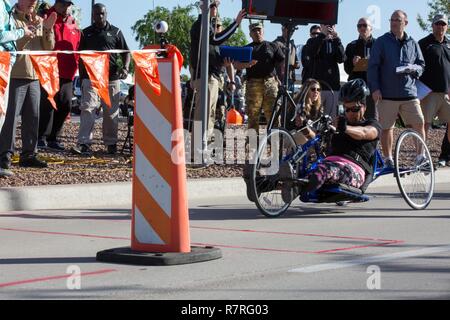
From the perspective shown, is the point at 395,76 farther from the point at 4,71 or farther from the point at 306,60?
the point at 4,71

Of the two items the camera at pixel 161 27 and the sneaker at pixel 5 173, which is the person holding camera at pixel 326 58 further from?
the camera at pixel 161 27

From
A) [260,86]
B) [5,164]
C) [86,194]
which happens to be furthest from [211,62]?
[86,194]

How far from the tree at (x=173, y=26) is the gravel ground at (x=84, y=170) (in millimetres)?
54768

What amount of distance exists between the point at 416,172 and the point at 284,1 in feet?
10.2

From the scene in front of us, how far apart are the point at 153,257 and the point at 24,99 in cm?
571

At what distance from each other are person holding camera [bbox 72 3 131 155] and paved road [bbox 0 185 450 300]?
412cm

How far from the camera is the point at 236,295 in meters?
6.20

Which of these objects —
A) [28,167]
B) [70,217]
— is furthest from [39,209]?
[28,167]

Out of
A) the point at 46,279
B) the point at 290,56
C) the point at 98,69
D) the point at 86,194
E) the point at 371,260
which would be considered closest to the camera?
the point at 46,279

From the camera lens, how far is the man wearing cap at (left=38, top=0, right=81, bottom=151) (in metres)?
14.9

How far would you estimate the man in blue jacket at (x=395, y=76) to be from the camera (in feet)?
44.3

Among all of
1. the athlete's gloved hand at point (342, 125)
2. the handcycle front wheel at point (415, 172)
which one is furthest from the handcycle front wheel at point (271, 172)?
the handcycle front wheel at point (415, 172)

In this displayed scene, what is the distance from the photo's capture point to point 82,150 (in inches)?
591
